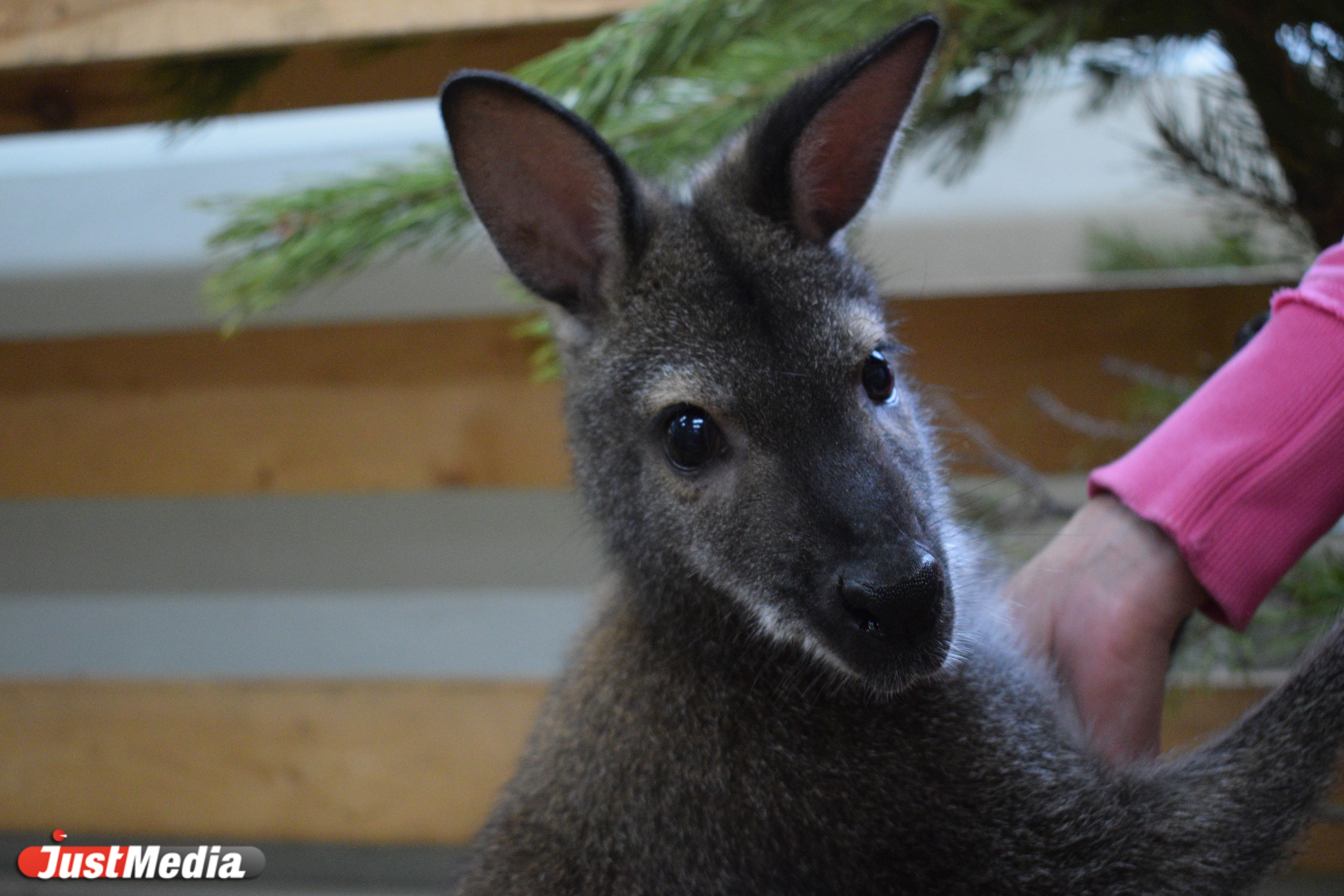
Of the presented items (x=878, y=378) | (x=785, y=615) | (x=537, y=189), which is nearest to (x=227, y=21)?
(x=537, y=189)

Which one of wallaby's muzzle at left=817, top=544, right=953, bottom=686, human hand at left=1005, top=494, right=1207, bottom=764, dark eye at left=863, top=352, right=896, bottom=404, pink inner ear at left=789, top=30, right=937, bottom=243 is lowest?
human hand at left=1005, top=494, right=1207, bottom=764

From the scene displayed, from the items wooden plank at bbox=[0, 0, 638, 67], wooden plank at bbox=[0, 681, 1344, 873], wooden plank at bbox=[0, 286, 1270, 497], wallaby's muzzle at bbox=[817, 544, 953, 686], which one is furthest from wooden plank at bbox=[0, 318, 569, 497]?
Answer: wallaby's muzzle at bbox=[817, 544, 953, 686]

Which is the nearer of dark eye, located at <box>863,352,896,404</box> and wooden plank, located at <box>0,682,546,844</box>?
dark eye, located at <box>863,352,896,404</box>

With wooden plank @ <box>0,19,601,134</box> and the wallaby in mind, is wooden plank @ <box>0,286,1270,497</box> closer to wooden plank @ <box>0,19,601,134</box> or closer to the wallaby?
wooden plank @ <box>0,19,601,134</box>

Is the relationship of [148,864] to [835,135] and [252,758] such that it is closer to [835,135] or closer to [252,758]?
[252,758]

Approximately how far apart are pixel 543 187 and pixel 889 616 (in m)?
0.75

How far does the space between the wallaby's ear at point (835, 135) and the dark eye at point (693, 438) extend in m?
0.35

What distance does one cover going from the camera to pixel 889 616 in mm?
1195

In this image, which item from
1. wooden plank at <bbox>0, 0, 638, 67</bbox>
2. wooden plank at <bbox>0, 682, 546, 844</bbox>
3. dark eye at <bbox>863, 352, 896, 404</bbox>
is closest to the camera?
dark eye at <bbox>863, 352, 896, 404</bbox>

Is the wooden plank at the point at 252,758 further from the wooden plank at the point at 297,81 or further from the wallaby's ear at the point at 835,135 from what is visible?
the wallaby's ear at the point at 835,135

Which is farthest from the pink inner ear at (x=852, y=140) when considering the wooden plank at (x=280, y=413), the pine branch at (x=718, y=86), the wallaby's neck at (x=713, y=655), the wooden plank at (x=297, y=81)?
the wooden plank at (x=280, y=413)

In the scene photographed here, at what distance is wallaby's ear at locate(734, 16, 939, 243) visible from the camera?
1.38m

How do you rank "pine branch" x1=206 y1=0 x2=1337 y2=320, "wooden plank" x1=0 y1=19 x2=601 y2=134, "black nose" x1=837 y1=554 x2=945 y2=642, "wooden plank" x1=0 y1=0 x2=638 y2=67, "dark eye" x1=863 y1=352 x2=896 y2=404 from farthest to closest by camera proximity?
"wooden plank" x1=0 y1=19 x2=601 y2=134
"wooden plank" x1=0 y1=0 x2=638 y2=67
"pine branch" x1=206 y1=0 x2=1337 y2=320
"dark eye" x1=863 y1=352 x2=896 y2=404
"black nose" x1=837 y1=554 x2=945 y2=642

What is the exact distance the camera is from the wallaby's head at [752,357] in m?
1.25
